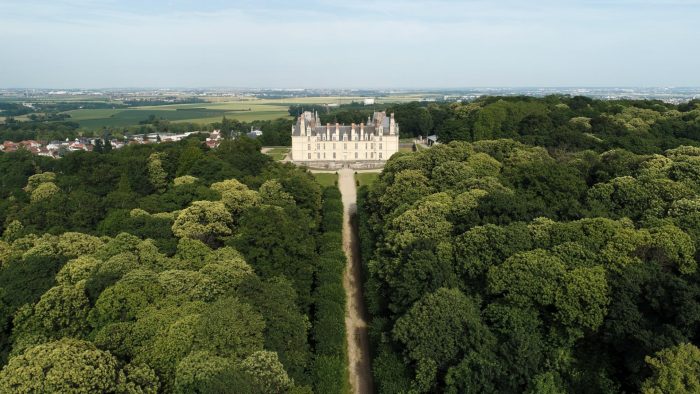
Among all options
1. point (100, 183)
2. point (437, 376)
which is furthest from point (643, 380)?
point (100, 183)

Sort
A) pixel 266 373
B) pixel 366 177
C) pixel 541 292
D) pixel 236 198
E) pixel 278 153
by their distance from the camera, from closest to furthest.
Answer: pixel 266 373 < pixel 541 292 < pixel 236 198 < pixel 366 177 < pixel 278 153

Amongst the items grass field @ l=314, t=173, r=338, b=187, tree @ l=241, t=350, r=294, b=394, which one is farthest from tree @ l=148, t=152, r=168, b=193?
tree @ l=241, t=350, r=294, b=394

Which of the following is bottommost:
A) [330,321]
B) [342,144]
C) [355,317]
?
[355,317]

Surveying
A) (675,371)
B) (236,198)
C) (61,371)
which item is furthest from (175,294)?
(675,371)

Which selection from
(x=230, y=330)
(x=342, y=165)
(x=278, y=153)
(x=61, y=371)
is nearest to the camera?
(x=61, y=371)

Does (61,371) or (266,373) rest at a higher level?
(61,371)

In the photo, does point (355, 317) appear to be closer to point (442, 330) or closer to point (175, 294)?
point (442, 330)

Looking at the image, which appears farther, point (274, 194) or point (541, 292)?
point (274, 194)
